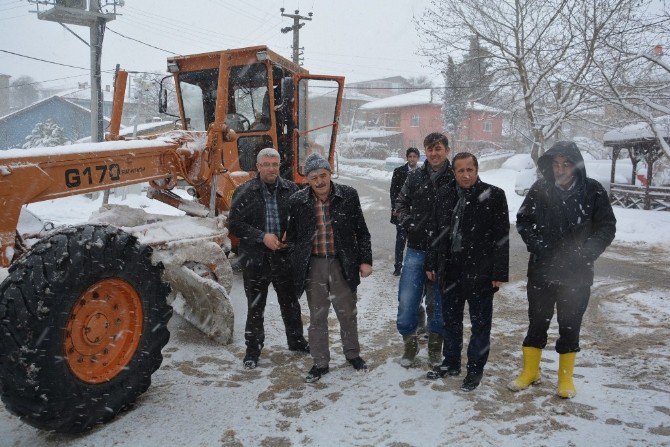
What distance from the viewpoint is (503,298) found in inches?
235

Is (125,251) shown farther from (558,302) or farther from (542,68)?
(542,68)

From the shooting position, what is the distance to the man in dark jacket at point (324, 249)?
3.73 m

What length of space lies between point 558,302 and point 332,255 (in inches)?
64.2

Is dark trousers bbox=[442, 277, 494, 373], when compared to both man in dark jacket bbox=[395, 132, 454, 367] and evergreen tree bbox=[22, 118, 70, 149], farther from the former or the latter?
evergreen tree bbox=[22, 118, 70, 149]

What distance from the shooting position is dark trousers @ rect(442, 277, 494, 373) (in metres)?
3.44

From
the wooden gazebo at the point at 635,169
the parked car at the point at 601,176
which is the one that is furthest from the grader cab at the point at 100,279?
the parked car at the point at 601,176

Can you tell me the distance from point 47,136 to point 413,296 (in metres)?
27.1

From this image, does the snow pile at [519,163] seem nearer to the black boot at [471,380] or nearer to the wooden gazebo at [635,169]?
the wooden gazebo at [635,169]

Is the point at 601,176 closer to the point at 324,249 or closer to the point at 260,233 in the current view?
the point at 324,249

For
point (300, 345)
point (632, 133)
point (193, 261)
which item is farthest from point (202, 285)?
point (632, 133)

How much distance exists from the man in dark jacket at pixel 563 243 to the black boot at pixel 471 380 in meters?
0.23

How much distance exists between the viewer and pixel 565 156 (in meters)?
3.26

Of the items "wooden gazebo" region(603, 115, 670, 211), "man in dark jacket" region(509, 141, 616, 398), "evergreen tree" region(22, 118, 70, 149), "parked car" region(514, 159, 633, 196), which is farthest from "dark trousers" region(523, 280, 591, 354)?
"evergreen tree" region(22, 118, 70, 149)

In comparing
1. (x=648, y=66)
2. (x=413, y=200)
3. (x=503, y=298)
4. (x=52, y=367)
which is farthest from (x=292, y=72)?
(x=648, y=66)
